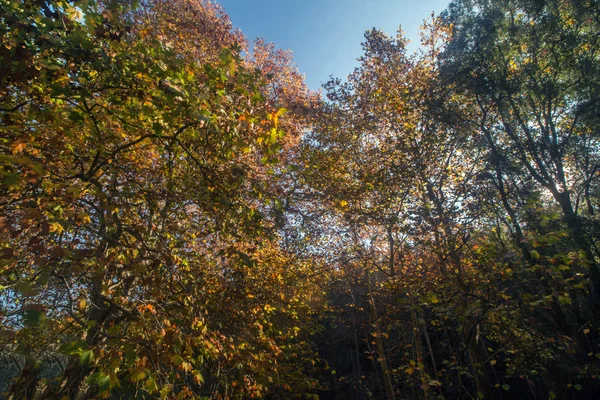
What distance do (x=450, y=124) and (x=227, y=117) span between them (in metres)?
8.58

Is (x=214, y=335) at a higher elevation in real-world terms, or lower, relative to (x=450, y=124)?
lower

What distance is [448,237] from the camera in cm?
778

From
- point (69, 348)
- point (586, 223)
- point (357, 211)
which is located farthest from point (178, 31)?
point (586, 223)

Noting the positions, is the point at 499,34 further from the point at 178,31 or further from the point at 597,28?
the point at 178,31

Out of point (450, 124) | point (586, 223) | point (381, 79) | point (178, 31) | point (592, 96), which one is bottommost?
point (586, 223)

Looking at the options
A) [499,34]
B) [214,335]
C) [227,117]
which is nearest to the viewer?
[227,117]

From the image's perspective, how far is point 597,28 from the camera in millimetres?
10188

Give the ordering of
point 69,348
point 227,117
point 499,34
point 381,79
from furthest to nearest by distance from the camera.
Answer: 1. point 381,79
2. point 499,34
3. point 227,117
4. point 69,348

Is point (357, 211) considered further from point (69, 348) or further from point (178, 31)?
point (178, 31)

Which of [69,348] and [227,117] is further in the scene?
[227,117]

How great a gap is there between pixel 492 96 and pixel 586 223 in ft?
16.9

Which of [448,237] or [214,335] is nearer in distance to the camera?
[214,335]

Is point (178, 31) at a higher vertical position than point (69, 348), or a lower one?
higher

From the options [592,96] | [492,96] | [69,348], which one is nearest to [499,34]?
[492,96]
